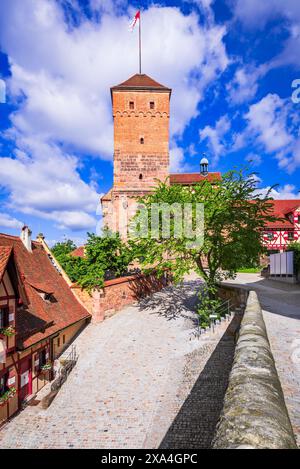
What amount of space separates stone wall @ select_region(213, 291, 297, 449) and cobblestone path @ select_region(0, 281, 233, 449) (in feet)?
15.5

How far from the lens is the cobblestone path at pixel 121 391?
24.6 ft

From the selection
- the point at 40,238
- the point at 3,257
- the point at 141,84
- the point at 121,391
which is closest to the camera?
the point at 3,257

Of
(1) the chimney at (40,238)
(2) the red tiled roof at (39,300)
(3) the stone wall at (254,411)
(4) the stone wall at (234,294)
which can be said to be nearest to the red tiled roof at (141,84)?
(1) the chimney at (40,238)

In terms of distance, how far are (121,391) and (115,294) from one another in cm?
1023

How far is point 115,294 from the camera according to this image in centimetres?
1959

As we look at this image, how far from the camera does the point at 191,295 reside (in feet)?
76.5

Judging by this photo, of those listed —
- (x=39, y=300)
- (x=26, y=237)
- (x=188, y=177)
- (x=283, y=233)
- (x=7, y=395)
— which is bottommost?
(x=7, y=395)

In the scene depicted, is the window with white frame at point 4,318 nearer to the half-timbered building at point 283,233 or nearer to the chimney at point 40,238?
the chimney at point 40,238

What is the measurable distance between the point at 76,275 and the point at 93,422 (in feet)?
39.1

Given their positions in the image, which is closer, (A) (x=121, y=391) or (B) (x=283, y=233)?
(A) (x=121, y=391)

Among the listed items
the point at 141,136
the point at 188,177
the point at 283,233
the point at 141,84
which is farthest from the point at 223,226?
the point at 283,233

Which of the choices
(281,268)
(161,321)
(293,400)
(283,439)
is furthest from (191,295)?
(283,439)

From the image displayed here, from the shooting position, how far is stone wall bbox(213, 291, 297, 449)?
2.11 m

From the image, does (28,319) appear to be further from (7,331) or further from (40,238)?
(40,238)
